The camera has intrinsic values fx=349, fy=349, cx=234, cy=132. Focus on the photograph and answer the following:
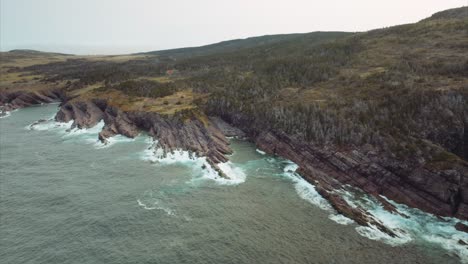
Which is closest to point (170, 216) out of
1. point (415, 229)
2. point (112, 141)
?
point (415, 229)

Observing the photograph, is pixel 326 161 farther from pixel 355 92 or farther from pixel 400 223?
pixel 355 92

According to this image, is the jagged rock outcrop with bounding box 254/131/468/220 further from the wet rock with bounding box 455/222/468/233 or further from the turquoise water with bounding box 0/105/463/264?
the turquoise water with bounding box 0/105/463/264

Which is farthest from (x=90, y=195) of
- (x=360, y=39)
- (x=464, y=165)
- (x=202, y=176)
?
(x=360, y=39)

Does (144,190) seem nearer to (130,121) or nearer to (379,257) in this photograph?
(379,257)

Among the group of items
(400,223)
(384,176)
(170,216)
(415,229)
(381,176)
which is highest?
(384,176)

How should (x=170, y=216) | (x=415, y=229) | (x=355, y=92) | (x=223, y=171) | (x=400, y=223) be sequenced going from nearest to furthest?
(x=415, y=229) → (x=400, y=223) → (x=170, y=216) → (x=223, y=171) → (x=355, y=92)

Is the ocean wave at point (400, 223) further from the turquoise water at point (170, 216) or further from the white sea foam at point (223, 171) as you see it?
the white sea foam at point (223, 171)
